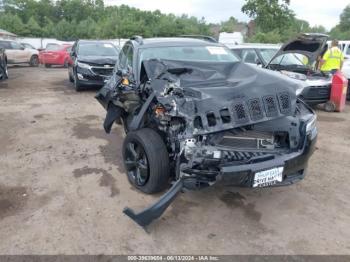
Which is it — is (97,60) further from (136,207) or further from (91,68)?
(136,207)

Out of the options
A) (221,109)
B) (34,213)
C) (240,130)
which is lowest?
(34,213)

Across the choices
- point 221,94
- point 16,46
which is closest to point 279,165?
point 221,94

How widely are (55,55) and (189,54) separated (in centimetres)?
1773

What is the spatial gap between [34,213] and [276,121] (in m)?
2.73

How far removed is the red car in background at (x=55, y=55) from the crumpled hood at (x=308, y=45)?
1511 centimetres

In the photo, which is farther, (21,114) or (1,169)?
(21,114)

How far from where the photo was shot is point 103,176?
4.61 m

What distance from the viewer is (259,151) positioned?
3.44 metres

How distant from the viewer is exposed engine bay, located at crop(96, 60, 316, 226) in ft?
10.5

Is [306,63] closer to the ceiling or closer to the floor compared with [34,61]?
closer to the ceiling

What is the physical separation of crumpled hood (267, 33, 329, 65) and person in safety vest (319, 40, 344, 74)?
3.48ft

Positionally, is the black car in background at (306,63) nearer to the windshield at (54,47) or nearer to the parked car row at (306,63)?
the parked car row at (306,63)

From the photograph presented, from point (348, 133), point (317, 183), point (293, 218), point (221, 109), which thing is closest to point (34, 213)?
point (221, 109)

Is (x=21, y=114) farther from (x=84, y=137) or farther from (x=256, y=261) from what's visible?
(x=256, y=261)
